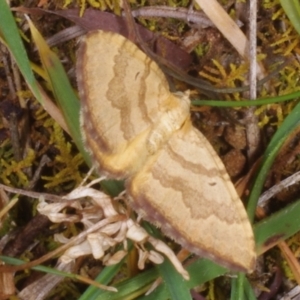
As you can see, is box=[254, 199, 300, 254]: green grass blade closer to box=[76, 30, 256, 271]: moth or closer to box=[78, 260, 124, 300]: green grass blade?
box=[76, 30, 256, 271]: moth

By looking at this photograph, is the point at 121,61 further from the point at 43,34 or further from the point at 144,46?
the point at 43,34

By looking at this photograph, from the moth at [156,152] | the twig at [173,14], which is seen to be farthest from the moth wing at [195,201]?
the twig at [173,14]

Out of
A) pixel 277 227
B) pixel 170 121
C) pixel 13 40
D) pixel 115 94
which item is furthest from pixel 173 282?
pixel 13 40

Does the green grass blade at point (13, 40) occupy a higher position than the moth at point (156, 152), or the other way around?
the green grass blade at point (13, 40)

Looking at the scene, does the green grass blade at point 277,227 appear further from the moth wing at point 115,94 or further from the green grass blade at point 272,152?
the moth wing at point 115,94

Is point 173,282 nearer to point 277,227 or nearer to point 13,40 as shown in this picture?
point 277,227

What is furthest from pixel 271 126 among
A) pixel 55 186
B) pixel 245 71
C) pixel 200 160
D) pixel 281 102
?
pixel 55 186
